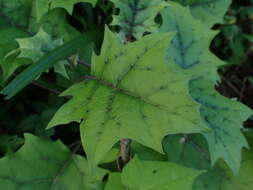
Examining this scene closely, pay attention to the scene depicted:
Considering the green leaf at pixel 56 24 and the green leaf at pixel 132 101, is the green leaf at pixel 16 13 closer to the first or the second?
the green leaf at pixel 56 24

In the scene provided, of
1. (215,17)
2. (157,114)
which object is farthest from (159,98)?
(215,17)

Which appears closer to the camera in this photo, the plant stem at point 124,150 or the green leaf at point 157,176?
the green leaf at point 157,176

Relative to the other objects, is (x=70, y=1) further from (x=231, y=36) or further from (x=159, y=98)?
(x=231, y=36)

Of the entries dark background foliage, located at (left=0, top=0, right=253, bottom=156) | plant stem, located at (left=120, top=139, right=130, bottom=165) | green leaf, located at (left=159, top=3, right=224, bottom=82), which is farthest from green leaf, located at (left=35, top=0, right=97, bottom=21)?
plant stem, located at (left=120, top=139, right=130, bottom=165)

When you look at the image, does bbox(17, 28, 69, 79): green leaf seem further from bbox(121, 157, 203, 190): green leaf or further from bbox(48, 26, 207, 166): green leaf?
bbox(121, 157, 203, 190): green leaf

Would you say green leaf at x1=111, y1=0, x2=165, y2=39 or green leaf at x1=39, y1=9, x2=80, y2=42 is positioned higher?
green leaf at x1=111, y1=0, x2=165, y2=39

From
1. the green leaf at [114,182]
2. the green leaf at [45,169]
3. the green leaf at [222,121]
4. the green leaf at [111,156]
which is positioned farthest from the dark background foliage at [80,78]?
the green leaf at [222,121]
